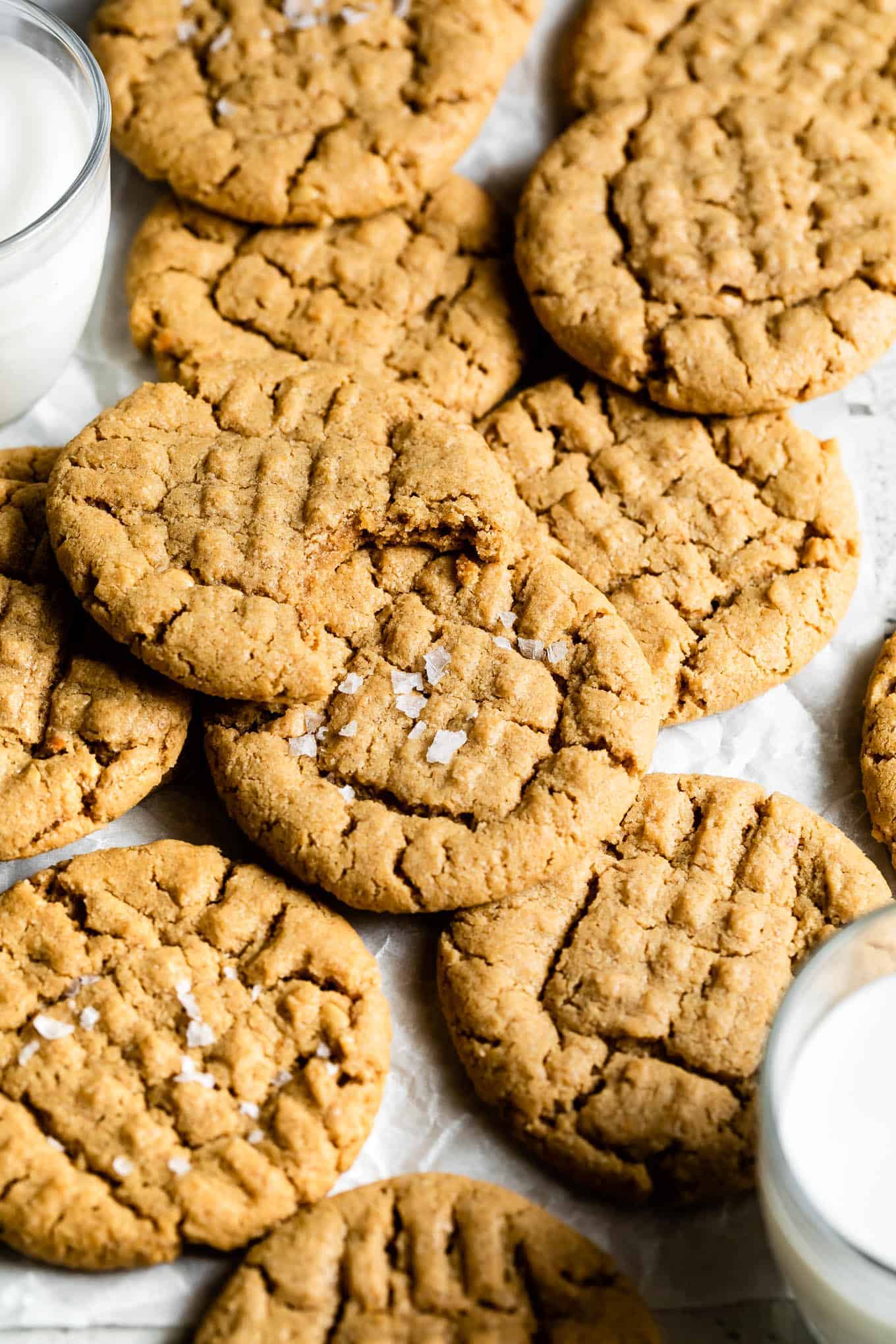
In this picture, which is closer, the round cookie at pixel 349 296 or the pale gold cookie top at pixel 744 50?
the round cookie at pixel 349 296

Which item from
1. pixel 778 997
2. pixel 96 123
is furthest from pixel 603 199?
pixel 778 997

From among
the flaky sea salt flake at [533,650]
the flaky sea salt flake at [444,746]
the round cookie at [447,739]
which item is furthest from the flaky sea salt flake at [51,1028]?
the flaky sea salt flake at [533,650]

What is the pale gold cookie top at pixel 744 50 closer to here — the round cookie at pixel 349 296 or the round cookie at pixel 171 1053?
the round cookie at pixel 349 296

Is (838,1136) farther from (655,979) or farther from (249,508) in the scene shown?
(249,508)

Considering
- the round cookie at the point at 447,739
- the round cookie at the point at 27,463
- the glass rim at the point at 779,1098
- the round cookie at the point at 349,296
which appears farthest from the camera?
the round cookie at the point at 349,296

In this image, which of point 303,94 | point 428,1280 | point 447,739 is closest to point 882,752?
point 447,739

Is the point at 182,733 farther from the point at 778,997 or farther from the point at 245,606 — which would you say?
the point at 778,997

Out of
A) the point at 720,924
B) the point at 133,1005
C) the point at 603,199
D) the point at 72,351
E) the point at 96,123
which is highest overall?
the point at 603,199
